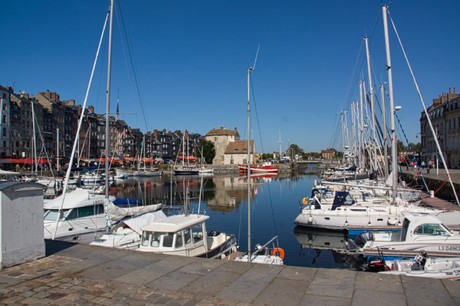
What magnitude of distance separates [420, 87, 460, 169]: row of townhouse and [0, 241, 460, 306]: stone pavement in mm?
70875

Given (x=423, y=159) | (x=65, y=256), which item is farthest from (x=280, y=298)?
(x=423, y=159)

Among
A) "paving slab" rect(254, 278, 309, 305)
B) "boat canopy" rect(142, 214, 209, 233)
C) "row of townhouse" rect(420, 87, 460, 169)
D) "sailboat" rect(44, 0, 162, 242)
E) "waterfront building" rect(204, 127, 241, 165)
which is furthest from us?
"waterfront building" rect(204, 127, 241, 165)

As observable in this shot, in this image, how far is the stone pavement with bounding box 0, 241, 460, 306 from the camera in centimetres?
641

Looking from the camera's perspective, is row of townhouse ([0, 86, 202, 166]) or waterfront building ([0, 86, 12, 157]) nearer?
waterfront building ([0, 86, 12, 157])

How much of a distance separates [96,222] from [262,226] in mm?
13897

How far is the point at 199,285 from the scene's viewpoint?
23.5 ft

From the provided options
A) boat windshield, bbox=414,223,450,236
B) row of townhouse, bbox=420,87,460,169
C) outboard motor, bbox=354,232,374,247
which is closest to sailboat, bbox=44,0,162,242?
outboard motor, bbox=354,232,374,247

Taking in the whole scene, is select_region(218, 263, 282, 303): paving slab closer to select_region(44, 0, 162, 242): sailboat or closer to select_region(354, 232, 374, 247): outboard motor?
select_region(354, 232, 374, 247): outboard motor

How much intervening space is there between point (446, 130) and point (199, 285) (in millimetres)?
83738

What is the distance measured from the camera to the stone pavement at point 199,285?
6.41 metres

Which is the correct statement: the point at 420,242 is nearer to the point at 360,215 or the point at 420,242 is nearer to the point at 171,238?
the point at 360,215

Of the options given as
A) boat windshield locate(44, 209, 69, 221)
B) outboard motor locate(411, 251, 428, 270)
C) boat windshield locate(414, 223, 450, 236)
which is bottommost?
outboard motor locate(411, 251, 428, 270)

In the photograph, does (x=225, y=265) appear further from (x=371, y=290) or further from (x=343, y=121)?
(x=343, y=121)

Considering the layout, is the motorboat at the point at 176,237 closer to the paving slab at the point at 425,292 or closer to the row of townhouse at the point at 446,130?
the paving slab at the point at 425,292
